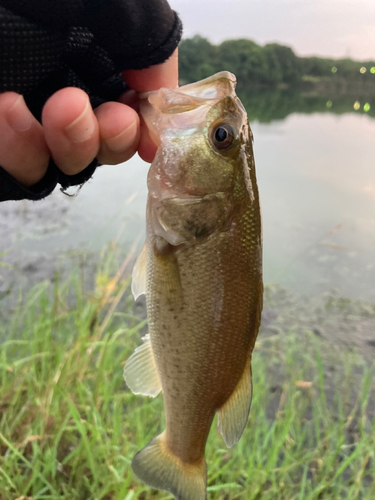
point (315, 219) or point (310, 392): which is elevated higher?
point (310, 392)

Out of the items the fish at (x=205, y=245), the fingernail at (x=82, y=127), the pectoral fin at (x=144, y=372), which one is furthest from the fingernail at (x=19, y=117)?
the pectoral fin at (x=144, y=372)

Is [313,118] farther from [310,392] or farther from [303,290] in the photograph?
[310,392]

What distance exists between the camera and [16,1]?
1.01 meters

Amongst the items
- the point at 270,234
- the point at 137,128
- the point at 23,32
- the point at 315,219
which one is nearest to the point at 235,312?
the point at 137,128

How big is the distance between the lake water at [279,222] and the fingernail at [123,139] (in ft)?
8.32

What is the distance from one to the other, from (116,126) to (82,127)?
170 mm

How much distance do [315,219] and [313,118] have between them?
1610 centimetres

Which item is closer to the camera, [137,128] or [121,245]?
[137,128]

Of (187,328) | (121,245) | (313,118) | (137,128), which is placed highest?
(137,128)

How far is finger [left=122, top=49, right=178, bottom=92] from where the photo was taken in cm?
141

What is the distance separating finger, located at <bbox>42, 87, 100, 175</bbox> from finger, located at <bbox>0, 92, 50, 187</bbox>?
0.04 metres

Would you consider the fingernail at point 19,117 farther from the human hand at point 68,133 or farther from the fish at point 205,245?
the fish at point 205,245

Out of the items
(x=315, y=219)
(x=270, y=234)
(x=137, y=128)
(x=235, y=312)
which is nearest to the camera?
(x=235, y=312)

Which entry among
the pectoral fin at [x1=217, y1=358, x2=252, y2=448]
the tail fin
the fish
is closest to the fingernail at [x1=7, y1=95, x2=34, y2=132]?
the fish
